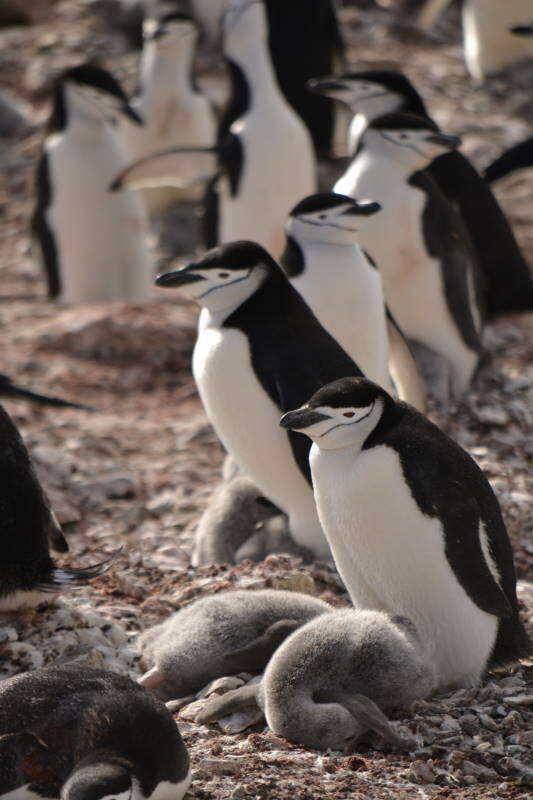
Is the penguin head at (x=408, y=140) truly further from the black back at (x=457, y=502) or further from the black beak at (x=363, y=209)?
the black back at (x=457, y=502)

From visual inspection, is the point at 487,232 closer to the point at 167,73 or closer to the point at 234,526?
the point at 234,526

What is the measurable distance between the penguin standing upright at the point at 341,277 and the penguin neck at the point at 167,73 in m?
5.33

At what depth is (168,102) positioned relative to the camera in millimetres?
10555

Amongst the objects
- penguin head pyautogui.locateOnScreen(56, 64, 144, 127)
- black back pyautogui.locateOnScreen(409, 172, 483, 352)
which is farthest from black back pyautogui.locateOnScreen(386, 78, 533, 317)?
penguin head pyautogui.locateOnScreen(56, 64, 144, 127)

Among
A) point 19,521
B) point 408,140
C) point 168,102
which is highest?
point 408,140

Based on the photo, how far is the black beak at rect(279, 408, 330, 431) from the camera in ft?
12.0

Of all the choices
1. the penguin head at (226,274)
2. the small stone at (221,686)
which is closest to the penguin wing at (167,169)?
the penguin head at (226,274)

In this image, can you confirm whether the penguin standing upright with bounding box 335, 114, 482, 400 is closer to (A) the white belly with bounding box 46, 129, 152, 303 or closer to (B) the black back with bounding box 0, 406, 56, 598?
(B) the black back with bounding box 0, 406, 56, 598

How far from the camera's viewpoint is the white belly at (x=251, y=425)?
4695 mm

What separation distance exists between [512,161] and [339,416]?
3.45 meters

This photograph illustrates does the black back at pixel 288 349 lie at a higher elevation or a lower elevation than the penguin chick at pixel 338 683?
higher

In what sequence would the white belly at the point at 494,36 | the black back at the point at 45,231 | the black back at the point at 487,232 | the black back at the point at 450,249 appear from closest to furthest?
the black back at the point at 450,249 < the black back at the point at 487,232 < the black back at the point at 45,231 < the white belly at the point at 494,36

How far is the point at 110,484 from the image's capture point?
20.1 ft

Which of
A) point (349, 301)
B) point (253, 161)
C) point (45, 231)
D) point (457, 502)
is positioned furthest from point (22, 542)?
point (45, 231)
